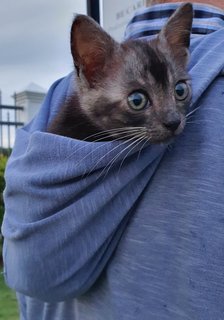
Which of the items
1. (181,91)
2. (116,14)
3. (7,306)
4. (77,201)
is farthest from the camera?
(7,306)

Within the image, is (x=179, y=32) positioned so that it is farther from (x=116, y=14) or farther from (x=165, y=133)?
(x=116, y=14)

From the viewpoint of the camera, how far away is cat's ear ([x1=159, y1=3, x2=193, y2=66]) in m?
1.25

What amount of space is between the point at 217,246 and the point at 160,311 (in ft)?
0.60

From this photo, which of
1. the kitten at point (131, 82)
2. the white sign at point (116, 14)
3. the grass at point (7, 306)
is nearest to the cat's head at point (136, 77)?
the kitten at point (131, 82)

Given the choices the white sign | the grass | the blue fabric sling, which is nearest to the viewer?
the blue fabric sling

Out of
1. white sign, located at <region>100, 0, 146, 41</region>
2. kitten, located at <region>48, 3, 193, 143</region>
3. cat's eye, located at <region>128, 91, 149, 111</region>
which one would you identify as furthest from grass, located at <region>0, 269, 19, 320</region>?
cat's eye, located at <region>128, 91, 149, 111</region>

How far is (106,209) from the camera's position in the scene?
3.69ft

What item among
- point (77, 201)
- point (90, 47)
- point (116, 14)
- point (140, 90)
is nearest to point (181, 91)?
point (140, 90)

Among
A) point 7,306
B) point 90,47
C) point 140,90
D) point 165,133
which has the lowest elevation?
point 7,306

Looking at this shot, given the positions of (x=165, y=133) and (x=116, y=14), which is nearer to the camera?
(x=165, y=133)

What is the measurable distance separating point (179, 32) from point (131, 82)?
0.18 metres

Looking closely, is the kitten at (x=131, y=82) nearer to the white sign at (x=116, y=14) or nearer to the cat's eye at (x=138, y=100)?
the cat's eye at (x=138, y=100)

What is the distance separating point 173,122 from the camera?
1158 mm

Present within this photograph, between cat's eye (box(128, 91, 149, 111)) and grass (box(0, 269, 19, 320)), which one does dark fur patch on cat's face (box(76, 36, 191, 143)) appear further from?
grass (box(0, 269, 19, 320))
